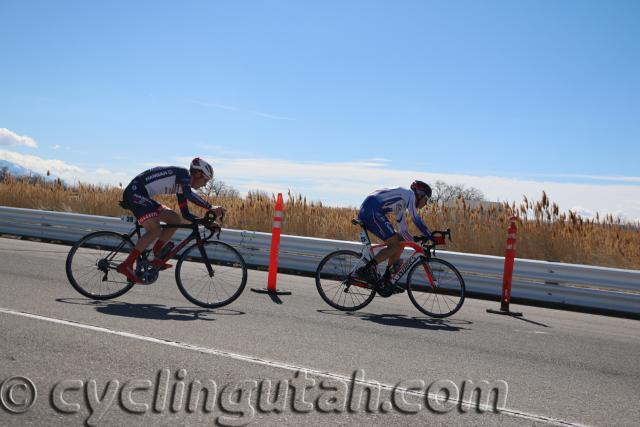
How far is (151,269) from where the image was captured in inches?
358

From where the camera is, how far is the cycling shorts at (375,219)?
394 inches

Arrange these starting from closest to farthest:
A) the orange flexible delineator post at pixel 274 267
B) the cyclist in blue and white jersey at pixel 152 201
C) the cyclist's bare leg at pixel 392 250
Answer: the cyclist in blue and white jersey at pixel 152 201 < the cyclist's bare leg at pixel 392 250 < the orange flexible delineator post at pixel 274 267

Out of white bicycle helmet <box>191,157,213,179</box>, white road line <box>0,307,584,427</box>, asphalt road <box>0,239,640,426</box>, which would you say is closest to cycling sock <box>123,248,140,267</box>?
asphalt road <box>0,239,640,426</box>

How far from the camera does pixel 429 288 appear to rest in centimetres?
1024

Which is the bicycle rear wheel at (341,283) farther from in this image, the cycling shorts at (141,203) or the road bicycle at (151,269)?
the cycling shorts at (141,203)

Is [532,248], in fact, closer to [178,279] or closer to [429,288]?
[429,288]

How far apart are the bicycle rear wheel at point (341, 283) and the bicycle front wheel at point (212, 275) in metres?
1.26

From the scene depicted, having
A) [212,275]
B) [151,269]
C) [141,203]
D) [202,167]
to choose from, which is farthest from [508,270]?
[141,203]

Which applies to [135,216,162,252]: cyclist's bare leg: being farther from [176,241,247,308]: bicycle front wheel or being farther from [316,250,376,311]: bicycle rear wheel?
[316,250,376,311]: bicycle rear wheel

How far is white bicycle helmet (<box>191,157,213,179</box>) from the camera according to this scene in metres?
9.05

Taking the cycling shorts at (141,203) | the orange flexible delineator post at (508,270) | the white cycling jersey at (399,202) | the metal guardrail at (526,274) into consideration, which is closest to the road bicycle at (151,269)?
the cycling shorts at (141,203)

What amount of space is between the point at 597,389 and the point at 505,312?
4649mm

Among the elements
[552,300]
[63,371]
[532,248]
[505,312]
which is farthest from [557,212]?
[63,371]

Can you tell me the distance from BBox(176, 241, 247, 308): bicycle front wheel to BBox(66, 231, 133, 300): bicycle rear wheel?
2.41 ft
